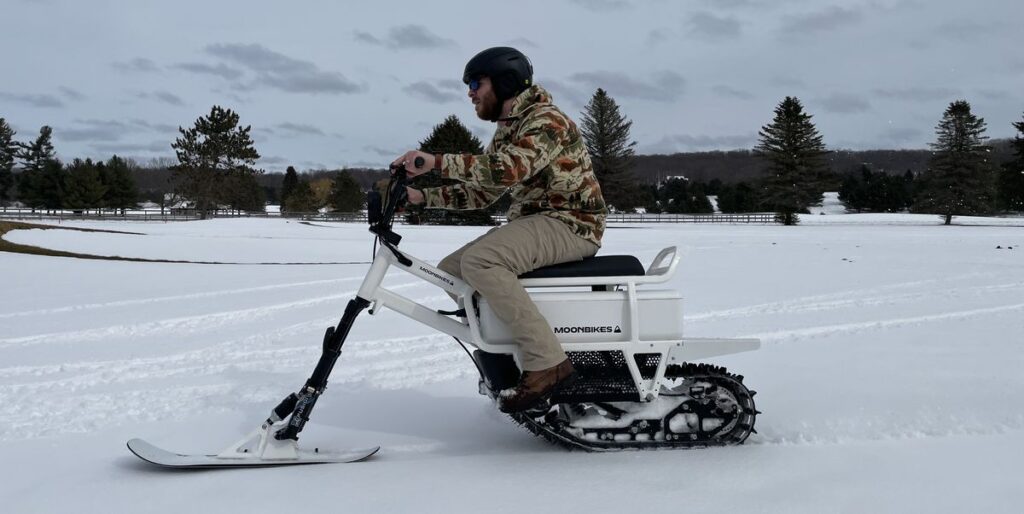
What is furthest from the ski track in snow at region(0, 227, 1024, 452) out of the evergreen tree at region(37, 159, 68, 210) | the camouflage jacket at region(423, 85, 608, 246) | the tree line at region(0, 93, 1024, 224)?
the evergreen tree at region(37, 159, 68, 210)

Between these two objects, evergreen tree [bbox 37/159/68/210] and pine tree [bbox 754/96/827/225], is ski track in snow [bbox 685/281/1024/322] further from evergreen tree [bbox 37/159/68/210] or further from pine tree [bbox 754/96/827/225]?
evergreen tree [bbox 37/159/68/210]

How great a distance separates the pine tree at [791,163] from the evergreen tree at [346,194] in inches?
1898

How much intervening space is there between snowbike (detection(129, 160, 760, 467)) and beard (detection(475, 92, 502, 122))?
0.60 meters

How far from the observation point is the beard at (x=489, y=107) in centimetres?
365

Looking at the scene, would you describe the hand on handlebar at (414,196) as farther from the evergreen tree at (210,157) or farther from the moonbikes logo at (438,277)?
the evergreen tree at (210,157)

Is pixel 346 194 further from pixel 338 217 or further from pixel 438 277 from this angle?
pixel 438 277

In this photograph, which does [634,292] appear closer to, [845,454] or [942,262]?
[845,454]

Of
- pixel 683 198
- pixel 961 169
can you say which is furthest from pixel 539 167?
pixel 683 198

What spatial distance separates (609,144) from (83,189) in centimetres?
5549

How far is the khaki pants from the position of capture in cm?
337

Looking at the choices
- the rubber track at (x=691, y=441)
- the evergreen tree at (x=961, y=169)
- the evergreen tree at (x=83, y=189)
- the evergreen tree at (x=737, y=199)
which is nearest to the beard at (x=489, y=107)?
the rubber track at (x=691, y=441)

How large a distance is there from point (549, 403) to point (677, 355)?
666 mm

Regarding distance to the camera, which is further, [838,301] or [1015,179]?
Result: [1015,179]

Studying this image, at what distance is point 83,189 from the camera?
7844cm
